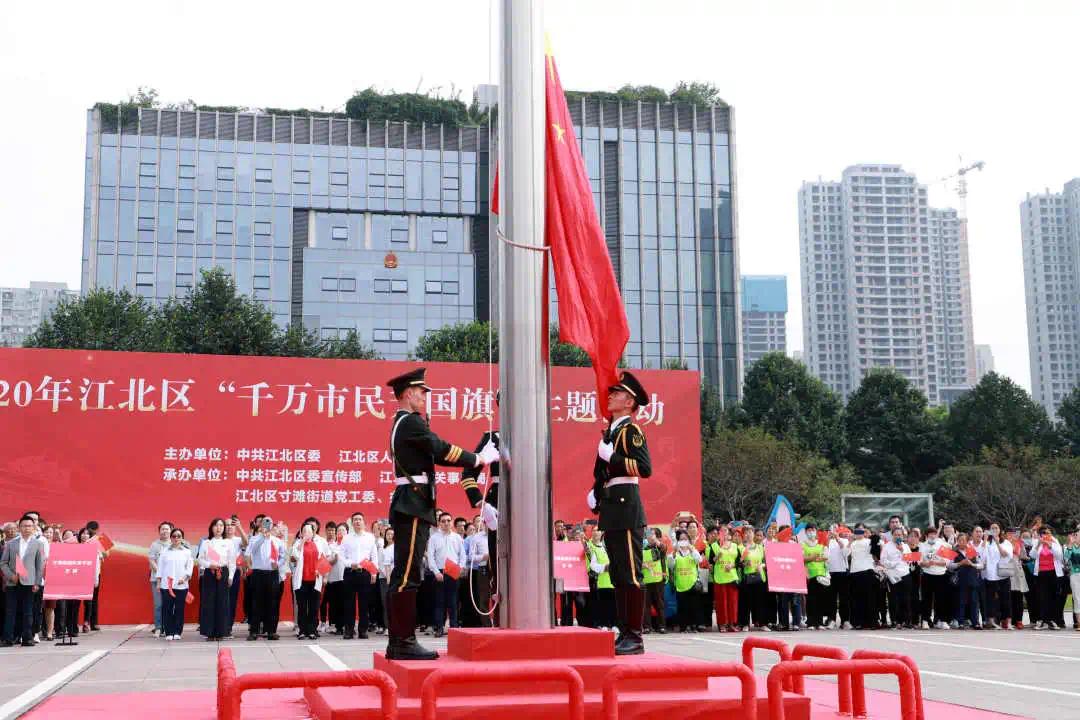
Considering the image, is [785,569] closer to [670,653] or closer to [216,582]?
[670,653]

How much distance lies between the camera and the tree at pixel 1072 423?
146 ft

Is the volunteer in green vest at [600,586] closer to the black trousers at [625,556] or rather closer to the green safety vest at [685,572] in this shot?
the green safety vest at [685,572]

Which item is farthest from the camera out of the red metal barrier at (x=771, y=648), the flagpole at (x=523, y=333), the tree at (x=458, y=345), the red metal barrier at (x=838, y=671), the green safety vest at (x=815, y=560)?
the tree at (x=458, y=345)

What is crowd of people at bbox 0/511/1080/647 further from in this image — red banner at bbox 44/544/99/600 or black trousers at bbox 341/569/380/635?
red banner at bbox 44/544/99/600

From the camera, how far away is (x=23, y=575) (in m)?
12.9

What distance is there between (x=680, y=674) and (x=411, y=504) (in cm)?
223

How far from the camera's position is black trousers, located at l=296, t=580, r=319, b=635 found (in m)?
14.3

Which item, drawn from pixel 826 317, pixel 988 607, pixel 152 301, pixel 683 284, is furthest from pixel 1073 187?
pixel 988 607

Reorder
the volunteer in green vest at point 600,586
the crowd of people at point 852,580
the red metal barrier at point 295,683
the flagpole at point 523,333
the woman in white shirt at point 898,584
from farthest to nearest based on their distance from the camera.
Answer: the woman in white shirt at point 898,584 < the crowd of people at point 852,580 < the volunteer in green vest at point 600,586 < the flagpole at point 523,333 < the red metal barrier at point 295,683

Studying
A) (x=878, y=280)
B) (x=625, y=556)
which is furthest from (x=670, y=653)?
(x=878, y=280)

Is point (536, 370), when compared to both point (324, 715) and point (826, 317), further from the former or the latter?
point (826, 317)

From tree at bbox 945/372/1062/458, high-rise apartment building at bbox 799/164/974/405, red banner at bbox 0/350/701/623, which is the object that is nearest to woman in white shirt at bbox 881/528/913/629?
red banner at bbox 0/350/701/623

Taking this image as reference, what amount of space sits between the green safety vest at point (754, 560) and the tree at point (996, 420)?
3111 centimetres

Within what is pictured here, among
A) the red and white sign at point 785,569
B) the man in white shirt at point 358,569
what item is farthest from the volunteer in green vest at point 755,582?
the man in white shirt at point 358,569
